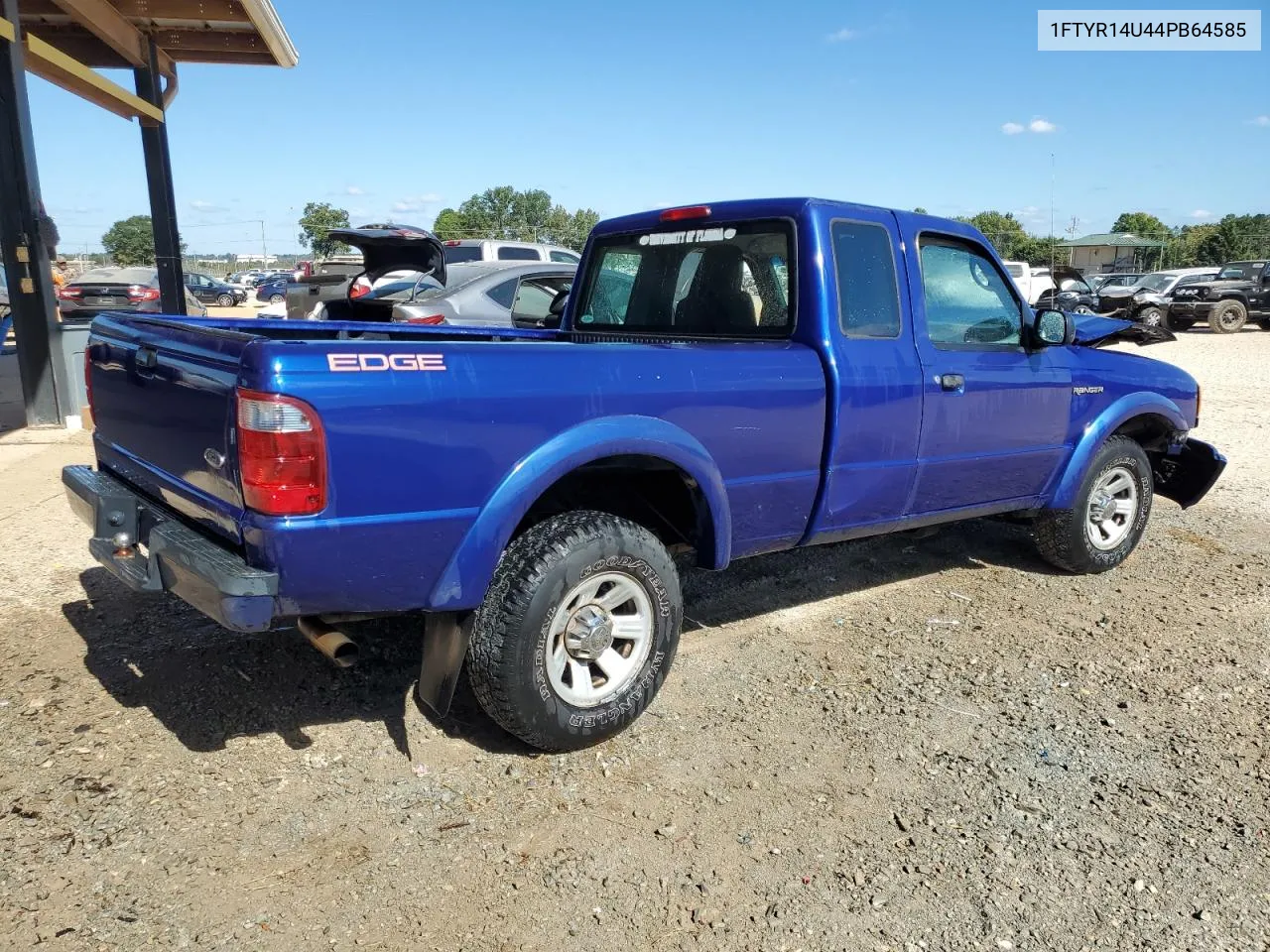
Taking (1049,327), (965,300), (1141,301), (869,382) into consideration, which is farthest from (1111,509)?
(1141,301)

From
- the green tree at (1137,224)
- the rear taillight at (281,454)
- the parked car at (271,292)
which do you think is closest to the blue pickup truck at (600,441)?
the rear taillight at (281,454)

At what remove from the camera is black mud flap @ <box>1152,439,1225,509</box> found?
569 centimetres

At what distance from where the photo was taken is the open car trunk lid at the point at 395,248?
5930mm

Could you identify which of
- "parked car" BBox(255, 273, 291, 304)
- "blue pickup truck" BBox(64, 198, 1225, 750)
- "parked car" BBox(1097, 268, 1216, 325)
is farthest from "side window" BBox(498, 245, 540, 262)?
"parked car" BBox(255, 273, 291, 304)

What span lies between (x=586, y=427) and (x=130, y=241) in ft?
290

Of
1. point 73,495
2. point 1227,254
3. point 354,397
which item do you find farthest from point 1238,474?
point 1227,254

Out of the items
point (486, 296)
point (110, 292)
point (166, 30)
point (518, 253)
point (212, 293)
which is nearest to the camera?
point (486, 296)

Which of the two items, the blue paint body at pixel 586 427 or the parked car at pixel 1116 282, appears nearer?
the blue paint body at pixel 586 427

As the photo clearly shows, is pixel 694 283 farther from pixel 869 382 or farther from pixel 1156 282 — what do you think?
pixel 1156 282

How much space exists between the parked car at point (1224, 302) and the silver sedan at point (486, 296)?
20.6 meters

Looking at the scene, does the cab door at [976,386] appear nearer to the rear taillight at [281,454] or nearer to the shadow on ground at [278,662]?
the shadow on ground at [278,662]

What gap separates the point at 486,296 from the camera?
8555 mm

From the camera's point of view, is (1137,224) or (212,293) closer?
(212,293)

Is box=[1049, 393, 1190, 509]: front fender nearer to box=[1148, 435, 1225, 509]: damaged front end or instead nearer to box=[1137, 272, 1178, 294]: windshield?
box=[1148, 435, 1225, 509]: damaged front end
